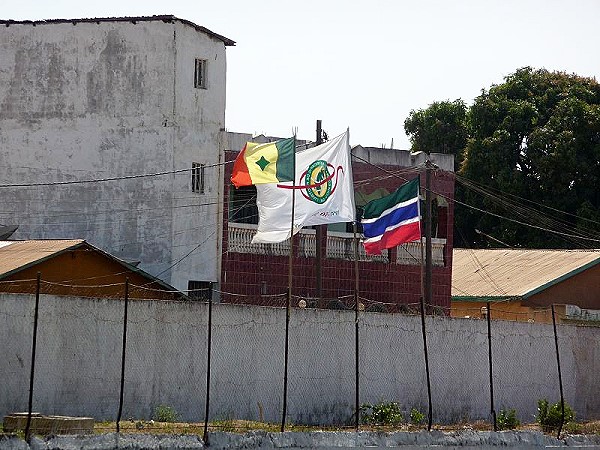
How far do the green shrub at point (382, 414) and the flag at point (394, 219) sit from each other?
6264 mm

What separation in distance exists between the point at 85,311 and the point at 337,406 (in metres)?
5.87

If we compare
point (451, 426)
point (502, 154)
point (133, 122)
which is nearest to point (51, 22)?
point (133, 122)

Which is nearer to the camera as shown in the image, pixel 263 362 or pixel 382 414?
pixel 263 362

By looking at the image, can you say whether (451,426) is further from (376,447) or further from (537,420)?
(376,447)

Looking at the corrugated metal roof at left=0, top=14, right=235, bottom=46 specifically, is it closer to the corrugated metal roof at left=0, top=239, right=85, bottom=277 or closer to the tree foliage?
the corrugated metal roof at left=0, top=239, right=85, bottom=277

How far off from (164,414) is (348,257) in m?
14.3

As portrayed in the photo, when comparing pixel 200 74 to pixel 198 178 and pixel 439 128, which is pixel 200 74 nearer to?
pixel 198 178

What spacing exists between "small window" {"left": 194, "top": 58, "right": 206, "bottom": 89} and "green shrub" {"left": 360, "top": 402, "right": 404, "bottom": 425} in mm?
12681

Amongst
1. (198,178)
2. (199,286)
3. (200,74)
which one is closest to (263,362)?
(199,286)

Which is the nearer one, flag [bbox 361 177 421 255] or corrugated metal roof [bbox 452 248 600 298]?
flag [bbox 361 177 421 255]

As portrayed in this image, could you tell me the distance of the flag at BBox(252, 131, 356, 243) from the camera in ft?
90.5

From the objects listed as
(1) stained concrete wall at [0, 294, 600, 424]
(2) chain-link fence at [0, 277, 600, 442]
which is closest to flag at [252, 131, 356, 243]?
(2) chain-link fence at [0, 277, 600, 442]

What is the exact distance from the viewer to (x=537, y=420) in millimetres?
25500

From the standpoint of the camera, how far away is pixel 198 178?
109 feet
